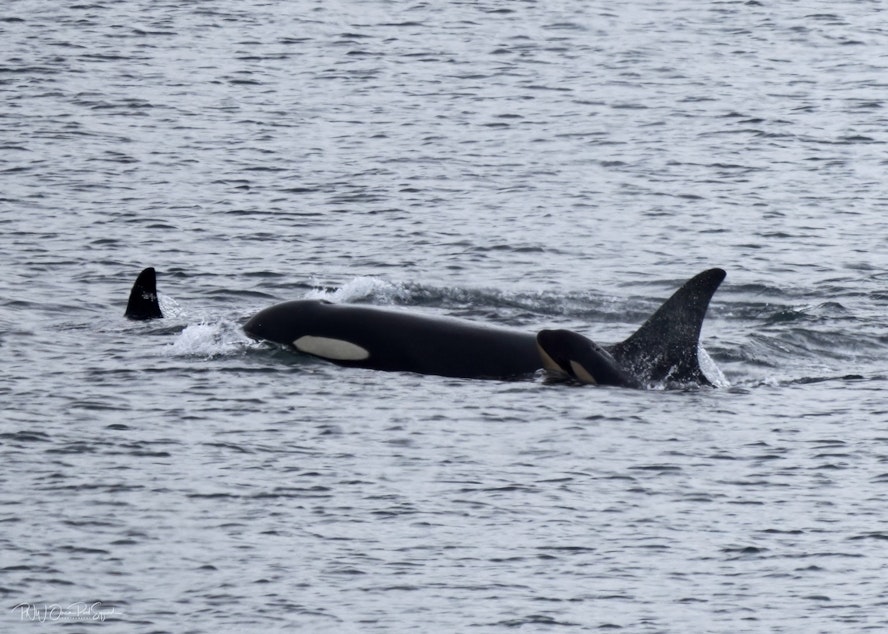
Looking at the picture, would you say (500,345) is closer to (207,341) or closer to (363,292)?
(207,341)

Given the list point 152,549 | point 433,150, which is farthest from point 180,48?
point 152,549

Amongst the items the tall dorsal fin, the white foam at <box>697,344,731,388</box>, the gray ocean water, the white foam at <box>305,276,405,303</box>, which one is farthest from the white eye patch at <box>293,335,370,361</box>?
the white foam at <box>305,276,405,303</box>

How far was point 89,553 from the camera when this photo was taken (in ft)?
53.0

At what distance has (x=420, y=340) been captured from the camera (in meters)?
21.4

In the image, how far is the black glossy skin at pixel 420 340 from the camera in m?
21.2

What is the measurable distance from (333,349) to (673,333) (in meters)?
3.61

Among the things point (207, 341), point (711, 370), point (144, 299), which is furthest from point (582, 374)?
point (144, 299)

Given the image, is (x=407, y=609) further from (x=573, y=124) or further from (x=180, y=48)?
(x=180, y=48)

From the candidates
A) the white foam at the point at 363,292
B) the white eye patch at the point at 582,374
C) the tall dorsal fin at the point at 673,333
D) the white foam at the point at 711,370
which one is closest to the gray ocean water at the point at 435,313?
the white foam at the point at 363,292

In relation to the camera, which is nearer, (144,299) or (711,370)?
(711,370)

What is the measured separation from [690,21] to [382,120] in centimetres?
1581

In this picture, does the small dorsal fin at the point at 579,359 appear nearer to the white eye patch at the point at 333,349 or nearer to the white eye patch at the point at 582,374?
the white eye patch at the point at 582,374

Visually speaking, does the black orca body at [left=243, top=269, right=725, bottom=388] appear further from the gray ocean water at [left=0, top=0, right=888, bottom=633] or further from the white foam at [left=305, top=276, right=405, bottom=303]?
the white foam at [left=305, top=276, right=405, bottom=303]

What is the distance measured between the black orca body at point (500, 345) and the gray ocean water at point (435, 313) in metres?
0.30
